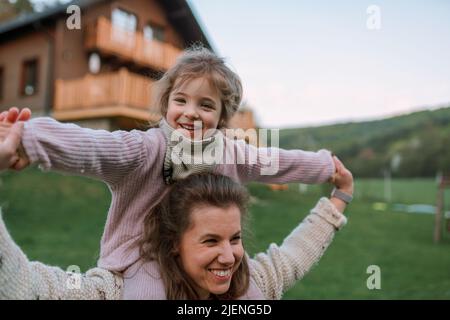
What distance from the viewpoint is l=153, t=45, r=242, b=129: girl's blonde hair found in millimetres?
1702

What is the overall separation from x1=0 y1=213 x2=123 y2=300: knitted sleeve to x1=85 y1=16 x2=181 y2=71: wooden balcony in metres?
11.7

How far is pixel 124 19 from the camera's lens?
1438 centimetres

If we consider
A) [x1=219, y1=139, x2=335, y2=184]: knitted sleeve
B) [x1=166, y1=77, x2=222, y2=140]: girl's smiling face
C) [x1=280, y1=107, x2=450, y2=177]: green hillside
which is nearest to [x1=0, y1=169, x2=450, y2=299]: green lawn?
[x1=219, y1=139, x2=335, y2=184]: knitted sleeve

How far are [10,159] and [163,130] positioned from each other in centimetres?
62

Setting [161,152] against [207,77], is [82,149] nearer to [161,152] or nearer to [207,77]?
[161,152]

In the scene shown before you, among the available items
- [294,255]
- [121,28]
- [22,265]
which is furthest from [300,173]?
[121,28]

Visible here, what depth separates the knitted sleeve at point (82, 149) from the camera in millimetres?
1093

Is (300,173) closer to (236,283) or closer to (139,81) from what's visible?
(236,283)

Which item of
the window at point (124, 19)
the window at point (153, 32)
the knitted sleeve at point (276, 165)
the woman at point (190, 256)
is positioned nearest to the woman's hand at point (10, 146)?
the woman at point (190, 256)

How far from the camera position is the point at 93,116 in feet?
40.1

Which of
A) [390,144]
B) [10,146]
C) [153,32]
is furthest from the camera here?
[390,144]

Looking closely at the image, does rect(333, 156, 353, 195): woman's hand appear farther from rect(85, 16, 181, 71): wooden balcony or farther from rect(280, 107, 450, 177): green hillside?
rect(280, 107, 450, 177): green hillside

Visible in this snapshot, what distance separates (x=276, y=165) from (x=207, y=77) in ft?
1.40

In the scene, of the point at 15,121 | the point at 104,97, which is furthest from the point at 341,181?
the point at 104,97
